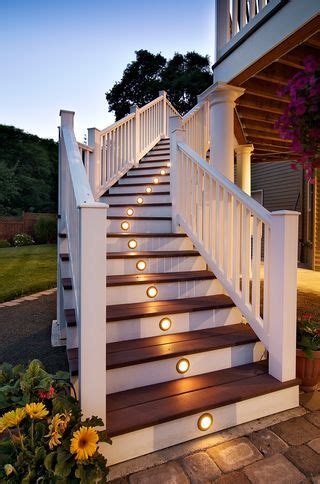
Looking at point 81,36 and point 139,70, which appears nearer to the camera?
point 81,36

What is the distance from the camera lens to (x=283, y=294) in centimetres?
189

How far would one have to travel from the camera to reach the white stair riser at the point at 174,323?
205 centimetres

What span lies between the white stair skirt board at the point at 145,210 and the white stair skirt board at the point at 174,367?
1895 millimetres

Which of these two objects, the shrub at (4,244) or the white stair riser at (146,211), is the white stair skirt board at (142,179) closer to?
the white stair riser at (146,211)

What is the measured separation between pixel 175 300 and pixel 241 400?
0.91 m

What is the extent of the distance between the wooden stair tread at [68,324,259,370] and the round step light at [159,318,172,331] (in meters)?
0.06

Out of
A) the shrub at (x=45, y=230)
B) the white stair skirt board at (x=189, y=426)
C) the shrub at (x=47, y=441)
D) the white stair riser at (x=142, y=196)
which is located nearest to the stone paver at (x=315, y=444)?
the white stair skirt board at (x=189, y=426)

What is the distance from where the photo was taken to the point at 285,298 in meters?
1.89

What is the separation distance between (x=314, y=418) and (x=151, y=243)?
187 centimetres

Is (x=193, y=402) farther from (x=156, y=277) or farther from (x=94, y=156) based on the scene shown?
(x=94, y=156)

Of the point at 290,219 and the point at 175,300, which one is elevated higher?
the point at 290,219

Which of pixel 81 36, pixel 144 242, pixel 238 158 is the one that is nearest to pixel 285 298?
pixel 144 242

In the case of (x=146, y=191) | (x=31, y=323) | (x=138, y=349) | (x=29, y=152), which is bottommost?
(x=31, y=323)

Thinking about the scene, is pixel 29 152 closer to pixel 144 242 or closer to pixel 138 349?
pixel 144 242
